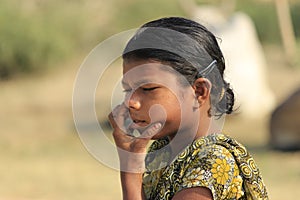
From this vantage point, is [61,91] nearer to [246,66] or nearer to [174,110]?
[246,66]

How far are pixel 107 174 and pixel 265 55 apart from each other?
944cm

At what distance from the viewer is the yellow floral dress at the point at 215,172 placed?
2.08 metres

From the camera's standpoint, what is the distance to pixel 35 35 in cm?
1681

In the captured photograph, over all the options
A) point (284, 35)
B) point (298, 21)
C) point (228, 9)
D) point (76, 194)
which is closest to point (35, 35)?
point (228, 9)

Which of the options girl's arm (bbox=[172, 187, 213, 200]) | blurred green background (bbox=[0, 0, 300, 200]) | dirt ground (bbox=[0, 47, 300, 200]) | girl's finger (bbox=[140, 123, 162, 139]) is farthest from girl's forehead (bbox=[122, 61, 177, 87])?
blurred green background (bbox=[0, 0, 300, 200])

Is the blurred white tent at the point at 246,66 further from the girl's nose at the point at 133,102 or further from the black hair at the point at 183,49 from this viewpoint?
the girl's nose at the point at 133,102

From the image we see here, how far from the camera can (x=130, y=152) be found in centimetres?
220

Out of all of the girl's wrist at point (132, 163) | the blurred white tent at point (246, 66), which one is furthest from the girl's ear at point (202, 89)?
the blurred white tent at point (246, 66)

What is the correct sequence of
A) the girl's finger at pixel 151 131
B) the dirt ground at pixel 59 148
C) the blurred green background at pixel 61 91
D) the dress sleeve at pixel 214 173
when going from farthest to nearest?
the blurred green background at pixel 61 91
the dirt ground at pixel 59 148
the girl's finger at pixel 151 131
the dress sleeve at pixel 214 173

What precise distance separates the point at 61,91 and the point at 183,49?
13.3m

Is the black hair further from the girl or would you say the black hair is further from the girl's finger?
the girl's finger

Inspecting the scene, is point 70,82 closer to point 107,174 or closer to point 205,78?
point 107,174

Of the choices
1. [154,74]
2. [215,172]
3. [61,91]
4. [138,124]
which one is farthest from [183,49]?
[61,91]

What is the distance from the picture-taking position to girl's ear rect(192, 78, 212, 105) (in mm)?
2215
